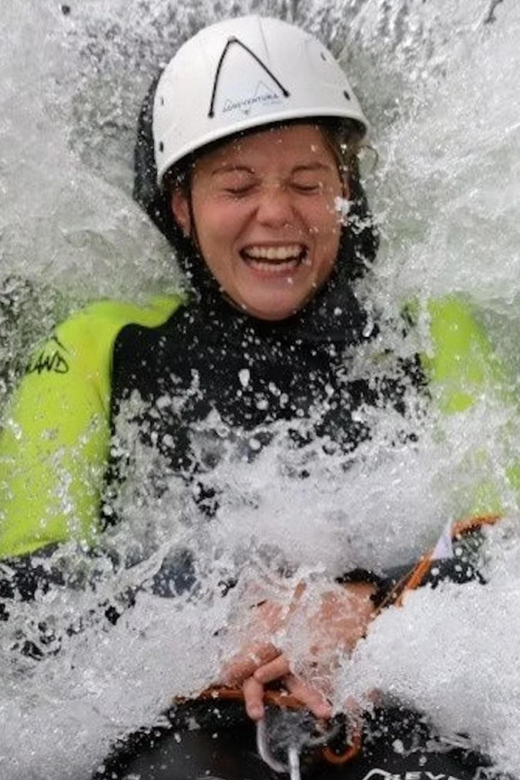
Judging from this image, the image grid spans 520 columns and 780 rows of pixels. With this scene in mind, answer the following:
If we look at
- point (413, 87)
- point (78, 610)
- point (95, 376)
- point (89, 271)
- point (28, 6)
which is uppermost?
point (28, 6)

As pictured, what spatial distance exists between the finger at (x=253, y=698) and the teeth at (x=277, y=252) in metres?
0.94

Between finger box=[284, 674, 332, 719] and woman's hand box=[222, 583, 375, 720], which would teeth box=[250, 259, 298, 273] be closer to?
woman's hand box=[222, 583, 375, 720]

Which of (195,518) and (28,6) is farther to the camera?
(28,6)

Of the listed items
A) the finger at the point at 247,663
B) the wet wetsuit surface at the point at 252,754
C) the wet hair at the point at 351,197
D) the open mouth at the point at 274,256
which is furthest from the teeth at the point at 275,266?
the wet wetsuit surface at the point at 252,754

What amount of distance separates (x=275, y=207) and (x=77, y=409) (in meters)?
0.56

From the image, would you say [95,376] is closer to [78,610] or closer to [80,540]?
[80,540]

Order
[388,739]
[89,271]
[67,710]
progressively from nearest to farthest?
[388,739], [67,710], [89,271]

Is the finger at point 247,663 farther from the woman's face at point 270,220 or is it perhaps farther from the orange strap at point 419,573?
the woman's face at point 270,220

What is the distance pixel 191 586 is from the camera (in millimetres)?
2525

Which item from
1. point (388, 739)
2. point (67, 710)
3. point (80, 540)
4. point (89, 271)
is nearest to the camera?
point (388, 739)

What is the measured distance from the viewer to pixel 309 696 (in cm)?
229

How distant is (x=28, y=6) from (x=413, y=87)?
0.98 meters

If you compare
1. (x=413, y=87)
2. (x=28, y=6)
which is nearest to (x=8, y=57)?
(x=28, y=6)

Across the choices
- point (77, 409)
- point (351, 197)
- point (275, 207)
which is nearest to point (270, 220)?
point (275, 207)
